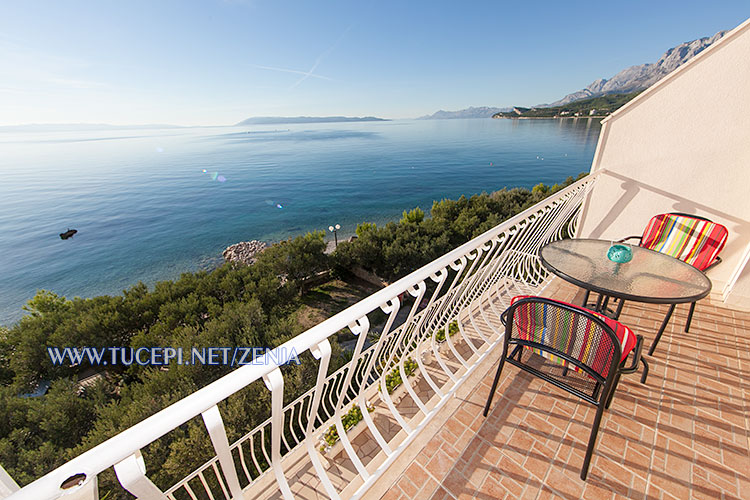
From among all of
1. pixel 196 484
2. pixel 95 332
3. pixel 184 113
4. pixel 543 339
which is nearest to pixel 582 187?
pixel 543 339

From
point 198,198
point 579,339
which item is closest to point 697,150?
point 579,339

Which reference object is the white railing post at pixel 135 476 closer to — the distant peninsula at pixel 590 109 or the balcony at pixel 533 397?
the balcony at pixel 533 397

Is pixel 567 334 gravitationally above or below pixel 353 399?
above

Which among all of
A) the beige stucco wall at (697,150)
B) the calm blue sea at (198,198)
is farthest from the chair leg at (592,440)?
the calm blue sea at (198,198)

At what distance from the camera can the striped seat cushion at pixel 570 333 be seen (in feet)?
4.65

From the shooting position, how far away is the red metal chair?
101 inches

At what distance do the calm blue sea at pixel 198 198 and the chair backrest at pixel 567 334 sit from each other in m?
28.3

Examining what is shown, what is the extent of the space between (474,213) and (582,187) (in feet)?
59.3

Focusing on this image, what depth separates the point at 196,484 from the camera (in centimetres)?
480

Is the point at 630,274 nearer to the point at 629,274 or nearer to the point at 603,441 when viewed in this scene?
the point at 629,274

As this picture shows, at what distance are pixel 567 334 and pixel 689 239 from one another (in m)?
2.39

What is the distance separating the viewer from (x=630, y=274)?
2.15 m

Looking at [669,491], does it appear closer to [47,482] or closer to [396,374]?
[47,482]

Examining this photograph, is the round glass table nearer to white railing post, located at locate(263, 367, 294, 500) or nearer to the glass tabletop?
the glass tabletop
